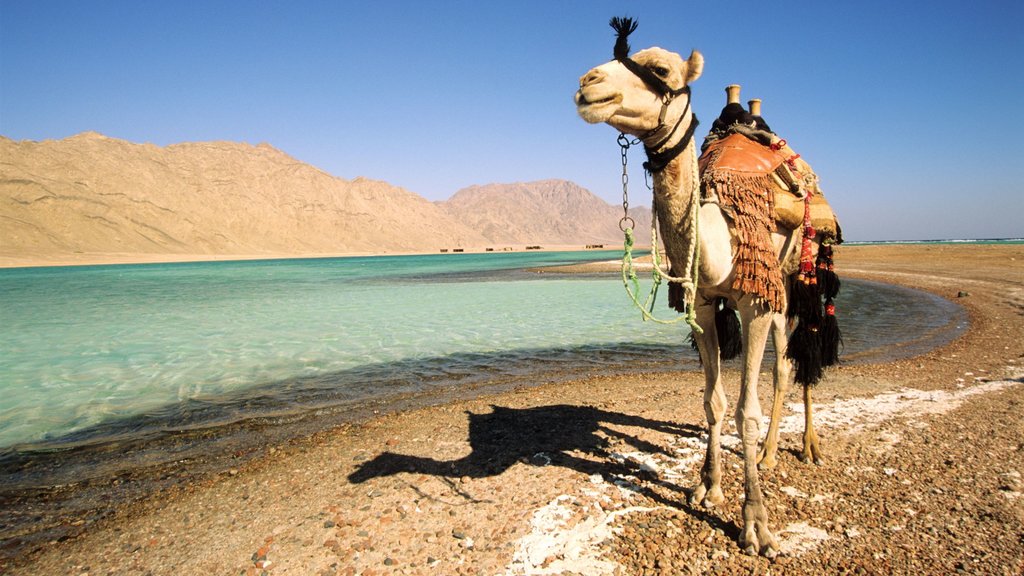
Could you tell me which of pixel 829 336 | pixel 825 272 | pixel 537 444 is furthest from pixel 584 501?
pixel 825 272

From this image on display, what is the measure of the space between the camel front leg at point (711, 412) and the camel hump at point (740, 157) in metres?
1.13

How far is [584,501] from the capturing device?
426 cm

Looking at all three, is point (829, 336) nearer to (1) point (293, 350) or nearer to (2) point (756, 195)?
(2) point (756, 195)

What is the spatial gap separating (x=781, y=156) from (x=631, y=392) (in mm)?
4215

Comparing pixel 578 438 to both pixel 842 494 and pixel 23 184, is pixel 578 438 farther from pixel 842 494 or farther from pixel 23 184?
pixel 23 184

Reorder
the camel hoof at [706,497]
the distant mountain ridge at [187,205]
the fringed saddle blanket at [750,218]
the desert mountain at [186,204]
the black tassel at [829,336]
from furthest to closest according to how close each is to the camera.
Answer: the desert mountain at [186,204], the distant mountain ridge at [187,205], the black tassel at [829,336], the camel hoof at [706,497], the fringed saddle blanket at [750,218]

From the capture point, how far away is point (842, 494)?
4203 mm

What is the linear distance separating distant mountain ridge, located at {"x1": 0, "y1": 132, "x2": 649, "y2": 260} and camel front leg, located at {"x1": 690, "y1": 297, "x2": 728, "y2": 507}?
8900cm

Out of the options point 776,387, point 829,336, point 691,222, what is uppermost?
point 691,222

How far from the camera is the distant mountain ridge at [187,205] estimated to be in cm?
7756

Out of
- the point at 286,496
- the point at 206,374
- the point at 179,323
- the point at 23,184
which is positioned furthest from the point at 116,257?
the point at 286,496

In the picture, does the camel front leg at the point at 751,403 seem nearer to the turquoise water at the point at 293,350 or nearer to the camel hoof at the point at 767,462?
the camel hoof at the point at 767,462

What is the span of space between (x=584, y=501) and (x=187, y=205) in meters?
119

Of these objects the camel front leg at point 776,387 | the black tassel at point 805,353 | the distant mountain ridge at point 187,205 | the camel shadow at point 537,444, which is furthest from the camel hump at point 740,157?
the distant mountain ridge at point 187,205
